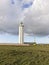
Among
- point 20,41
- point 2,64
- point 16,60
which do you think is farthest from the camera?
point 20,41

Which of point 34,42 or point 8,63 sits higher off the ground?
point 34,42

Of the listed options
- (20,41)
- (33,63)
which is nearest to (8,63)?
(33,63)

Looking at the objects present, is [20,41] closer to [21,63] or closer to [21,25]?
[21,25]

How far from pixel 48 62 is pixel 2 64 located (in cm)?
638

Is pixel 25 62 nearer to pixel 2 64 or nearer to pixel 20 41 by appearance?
pixel 2 64

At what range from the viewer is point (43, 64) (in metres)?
27.6

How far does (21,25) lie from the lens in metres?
99.9

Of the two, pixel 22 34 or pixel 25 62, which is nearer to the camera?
pixel 25 62

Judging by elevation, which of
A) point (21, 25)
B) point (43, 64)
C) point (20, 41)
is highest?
point (21, 25)

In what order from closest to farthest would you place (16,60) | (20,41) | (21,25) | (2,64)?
(2,64) → (16,60) → (20,41) → (21,25)

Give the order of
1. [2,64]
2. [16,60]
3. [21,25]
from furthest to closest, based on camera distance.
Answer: [21,25] → [16,60] → [2,64]

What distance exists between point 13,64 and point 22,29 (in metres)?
71.9

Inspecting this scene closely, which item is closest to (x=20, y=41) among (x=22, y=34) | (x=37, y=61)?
(x=22, y=34)

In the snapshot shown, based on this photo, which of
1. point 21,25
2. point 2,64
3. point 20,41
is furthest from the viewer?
point 21,25
